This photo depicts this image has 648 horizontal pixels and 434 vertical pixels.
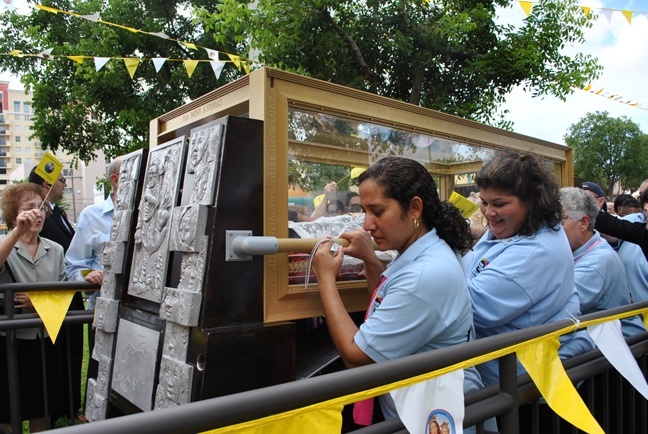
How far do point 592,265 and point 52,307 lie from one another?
3074mm

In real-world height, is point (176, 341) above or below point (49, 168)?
below

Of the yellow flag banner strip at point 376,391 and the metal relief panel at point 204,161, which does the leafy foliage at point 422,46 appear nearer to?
the metal relief panel at point 204,161

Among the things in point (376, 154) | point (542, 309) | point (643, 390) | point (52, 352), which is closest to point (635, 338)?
point (643, 390)

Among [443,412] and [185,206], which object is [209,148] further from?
[443,412]

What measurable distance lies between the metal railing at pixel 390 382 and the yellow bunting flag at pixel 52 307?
235cm

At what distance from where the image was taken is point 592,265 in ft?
8.17

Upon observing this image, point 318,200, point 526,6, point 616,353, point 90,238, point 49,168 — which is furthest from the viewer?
point 526,6

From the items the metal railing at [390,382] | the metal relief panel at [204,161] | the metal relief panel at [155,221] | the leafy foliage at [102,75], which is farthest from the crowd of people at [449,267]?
the leafy foliage at [102,75]

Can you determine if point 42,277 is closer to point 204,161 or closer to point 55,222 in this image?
point 55,222

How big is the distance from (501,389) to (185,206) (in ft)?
4.42

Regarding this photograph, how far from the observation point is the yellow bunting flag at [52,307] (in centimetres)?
285

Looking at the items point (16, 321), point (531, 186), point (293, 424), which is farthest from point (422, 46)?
point (293, 424)

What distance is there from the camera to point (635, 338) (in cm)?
240

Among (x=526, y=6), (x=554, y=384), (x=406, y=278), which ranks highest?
(x=526, y=6)
